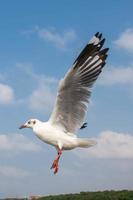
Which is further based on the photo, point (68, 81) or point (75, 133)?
point (75, 133)

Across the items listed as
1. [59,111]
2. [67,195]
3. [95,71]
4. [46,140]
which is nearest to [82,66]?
[95,71]

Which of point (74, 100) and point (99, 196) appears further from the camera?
point (99, 196)

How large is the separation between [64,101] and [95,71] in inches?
43.2

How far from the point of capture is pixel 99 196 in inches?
676

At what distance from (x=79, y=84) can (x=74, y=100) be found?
40 centimetres

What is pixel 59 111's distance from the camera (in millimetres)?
11281

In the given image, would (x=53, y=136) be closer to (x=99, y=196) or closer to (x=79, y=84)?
(x=79, y=84)

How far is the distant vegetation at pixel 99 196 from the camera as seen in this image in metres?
16.4

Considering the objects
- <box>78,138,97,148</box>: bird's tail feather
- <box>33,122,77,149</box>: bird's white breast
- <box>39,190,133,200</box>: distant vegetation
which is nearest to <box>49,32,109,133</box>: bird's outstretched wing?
<box>33,122,77,149</box>: bird's white breast

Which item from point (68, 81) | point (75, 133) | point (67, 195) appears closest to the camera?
point (68, 81)

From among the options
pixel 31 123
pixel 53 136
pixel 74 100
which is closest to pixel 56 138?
pixel 53 136

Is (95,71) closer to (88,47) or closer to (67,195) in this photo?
Answer: (88,47)

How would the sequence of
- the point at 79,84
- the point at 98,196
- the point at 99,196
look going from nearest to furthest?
the point at 79,84
the point at 99,196
the point at 98,196

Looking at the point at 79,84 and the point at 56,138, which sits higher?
the point at 79,84
